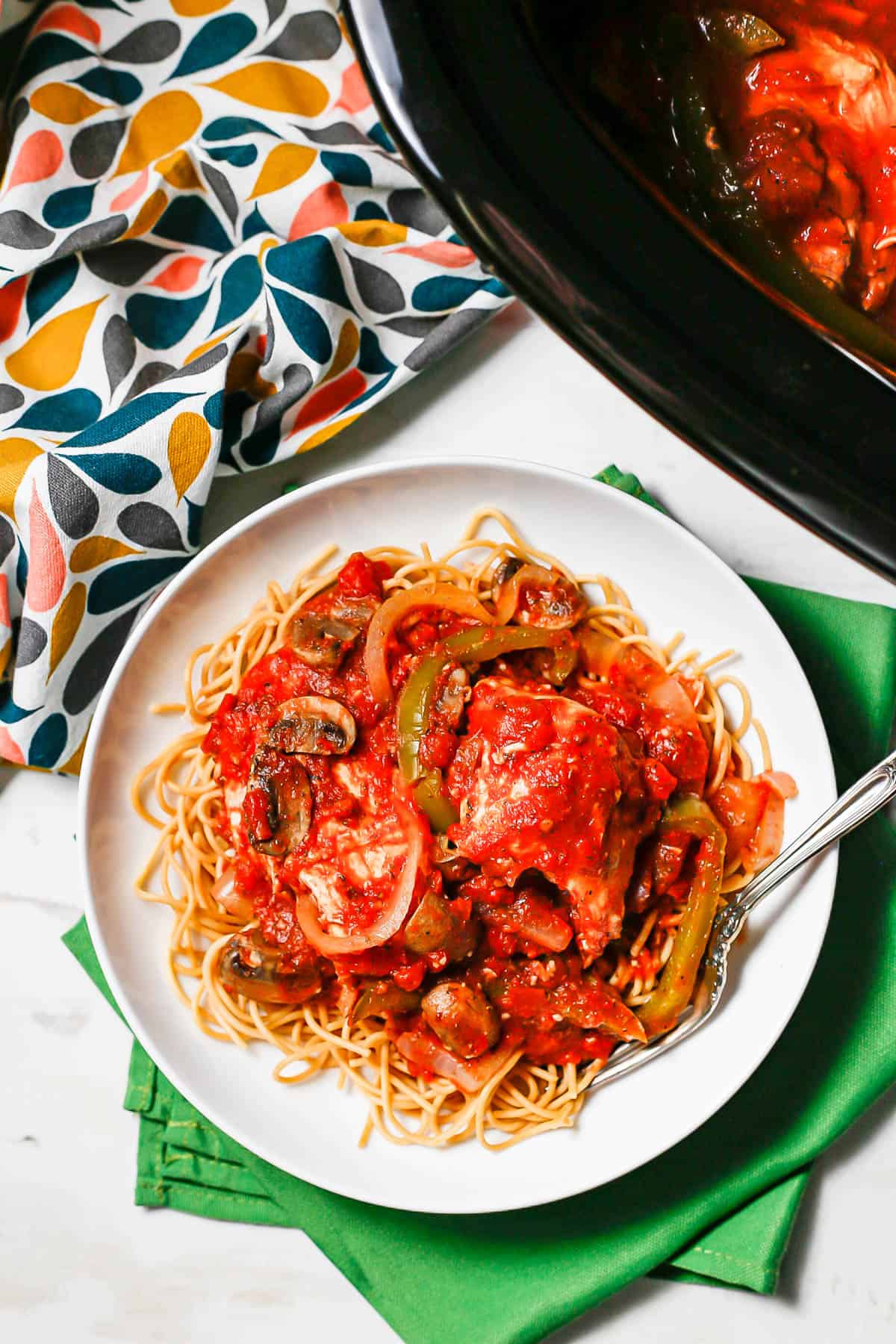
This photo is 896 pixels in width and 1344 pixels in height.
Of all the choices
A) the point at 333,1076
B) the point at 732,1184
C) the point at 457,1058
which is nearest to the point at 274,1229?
the point at 333,1076

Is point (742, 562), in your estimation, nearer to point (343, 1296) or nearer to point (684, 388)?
point (684, 388)

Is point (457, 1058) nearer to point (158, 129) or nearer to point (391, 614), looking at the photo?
point (391, 614)

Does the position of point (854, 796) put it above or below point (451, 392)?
below

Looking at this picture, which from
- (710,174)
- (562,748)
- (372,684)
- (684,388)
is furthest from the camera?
(372,684)

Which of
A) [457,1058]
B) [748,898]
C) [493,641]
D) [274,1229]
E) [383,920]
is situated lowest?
[274,1229]

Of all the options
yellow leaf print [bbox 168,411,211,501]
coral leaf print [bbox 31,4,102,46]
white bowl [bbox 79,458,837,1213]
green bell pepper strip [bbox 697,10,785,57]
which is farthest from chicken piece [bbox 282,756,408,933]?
coral leaf print [bbox 31,4,102,46]

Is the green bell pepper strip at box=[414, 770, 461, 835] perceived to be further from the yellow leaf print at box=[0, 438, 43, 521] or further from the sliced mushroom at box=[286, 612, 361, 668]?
the yellow leaf print at box=[0, 438, 43, 521]

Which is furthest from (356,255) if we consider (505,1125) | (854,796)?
(505,1125)
